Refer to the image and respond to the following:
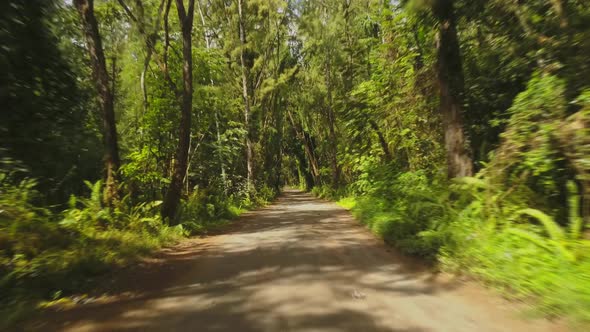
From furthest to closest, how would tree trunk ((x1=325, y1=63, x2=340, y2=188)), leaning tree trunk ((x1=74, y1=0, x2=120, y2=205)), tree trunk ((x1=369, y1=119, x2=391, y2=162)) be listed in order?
1. tree trunk ((x1=325, y1=63, x2=340, y2=188))
2. tree trunk ((x1=369, y1=119, x2=391, y2=162))
3. leaning tree trunk ((x1=74, y1=0, x2=120, y2=205))

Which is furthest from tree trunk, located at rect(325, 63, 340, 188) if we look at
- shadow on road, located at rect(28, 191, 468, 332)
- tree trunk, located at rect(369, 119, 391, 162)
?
shadow on road, located at rect(28, 191, 468, 332)

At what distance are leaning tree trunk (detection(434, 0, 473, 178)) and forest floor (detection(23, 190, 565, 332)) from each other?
243cm

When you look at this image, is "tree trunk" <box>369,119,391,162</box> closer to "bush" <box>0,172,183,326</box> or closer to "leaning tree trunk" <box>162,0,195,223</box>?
"leaning tree trunk" <box>162,0,195,223</box>

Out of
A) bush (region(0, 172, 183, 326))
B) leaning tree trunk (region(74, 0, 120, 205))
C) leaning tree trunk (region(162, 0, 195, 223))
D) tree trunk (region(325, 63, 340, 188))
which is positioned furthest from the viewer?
tree trunk (region(325, 63, 340, 188))

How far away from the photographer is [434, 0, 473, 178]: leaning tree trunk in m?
7.42

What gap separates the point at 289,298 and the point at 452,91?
217 inches

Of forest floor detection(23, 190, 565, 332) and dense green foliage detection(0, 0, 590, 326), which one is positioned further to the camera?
dense green foliage detection(0, 0, 590, 326)

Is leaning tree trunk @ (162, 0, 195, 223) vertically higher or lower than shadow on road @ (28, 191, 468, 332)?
higher

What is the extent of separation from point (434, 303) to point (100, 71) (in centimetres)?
885

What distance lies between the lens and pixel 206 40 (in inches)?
758

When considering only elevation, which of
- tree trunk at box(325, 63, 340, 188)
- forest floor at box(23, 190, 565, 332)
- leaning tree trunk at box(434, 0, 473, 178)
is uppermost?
tree trunk at box(325, 63, 340, 188)

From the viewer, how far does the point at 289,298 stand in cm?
444

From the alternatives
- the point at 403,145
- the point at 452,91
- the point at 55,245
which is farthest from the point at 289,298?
the point at 403,145

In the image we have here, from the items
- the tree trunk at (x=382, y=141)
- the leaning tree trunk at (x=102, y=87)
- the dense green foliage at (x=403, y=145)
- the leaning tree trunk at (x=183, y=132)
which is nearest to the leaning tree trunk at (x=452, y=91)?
the dense green foliage at (x=403, y=145)
